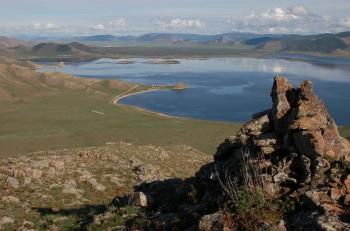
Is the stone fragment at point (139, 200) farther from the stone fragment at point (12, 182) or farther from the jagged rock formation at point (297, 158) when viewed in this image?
the stone fragment at point (12, 182)

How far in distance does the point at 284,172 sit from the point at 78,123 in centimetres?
7837

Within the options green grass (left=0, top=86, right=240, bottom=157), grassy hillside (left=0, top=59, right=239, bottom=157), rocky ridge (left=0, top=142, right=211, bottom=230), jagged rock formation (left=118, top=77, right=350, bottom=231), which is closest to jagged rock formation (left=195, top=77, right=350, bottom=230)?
jagged rock formation (left=118, top=77, right=350, bottom=231)

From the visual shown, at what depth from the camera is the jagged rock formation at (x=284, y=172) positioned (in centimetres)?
1198

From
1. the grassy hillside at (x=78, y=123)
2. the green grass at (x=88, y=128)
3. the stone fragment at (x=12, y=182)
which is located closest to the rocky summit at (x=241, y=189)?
the stone fragment at (x=12, y=182)

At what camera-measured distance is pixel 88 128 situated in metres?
84.4

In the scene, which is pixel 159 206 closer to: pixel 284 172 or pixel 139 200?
pixel 139 200

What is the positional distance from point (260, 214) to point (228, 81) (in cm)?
17457

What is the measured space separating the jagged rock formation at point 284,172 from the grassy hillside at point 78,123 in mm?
43735

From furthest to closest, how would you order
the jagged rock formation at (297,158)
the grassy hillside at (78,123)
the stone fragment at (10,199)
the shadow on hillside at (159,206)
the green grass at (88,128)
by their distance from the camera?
the grassy hillside at (78,123)
the green grass at (88,128)
the stone fragment at (10,199)
the shadow on hillside at (159,206)
the jagged rock formation at (297,158)

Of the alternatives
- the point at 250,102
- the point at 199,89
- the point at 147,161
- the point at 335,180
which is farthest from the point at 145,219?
the point at 199,89

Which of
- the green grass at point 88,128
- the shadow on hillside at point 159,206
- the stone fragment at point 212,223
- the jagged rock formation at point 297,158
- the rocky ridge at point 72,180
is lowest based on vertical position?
the green grass at point 88,128

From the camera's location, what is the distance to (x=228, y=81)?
18475 centimetres

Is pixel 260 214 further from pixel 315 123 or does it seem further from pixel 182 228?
pixel 315 123

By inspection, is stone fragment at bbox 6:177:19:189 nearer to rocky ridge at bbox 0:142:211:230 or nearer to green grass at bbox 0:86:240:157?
rocky ridge at bbox 0:142:211:230
